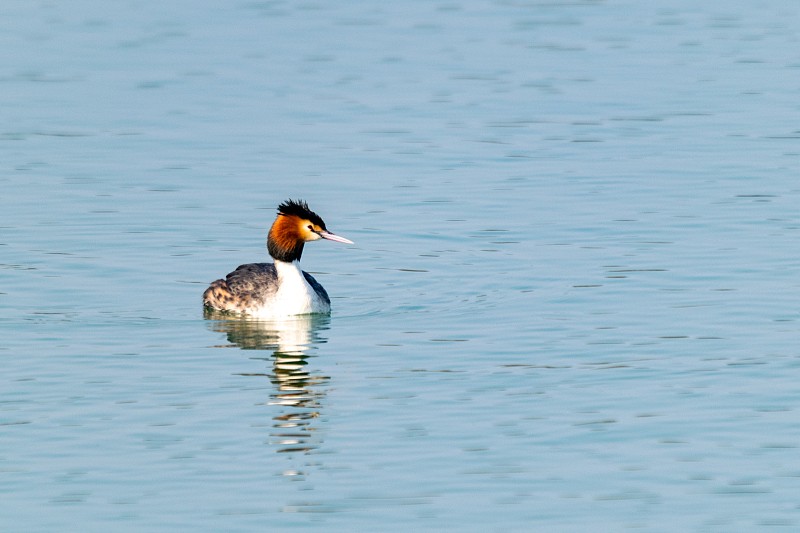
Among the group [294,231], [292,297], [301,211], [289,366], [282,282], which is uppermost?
[301,211]

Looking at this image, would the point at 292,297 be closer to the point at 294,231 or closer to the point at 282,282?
the point at 282,282

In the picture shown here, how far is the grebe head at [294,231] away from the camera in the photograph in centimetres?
2244

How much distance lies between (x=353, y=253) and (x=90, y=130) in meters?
9.03

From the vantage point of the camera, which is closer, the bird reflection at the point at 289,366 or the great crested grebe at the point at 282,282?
the bird reflection at the point at 289,366

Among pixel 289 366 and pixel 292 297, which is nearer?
pixel 289 366

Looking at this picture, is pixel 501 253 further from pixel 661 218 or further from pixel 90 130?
pixel 90 130

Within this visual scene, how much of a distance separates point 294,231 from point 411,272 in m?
1.90

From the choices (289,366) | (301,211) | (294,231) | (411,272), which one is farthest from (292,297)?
(289,366)

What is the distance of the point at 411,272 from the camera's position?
23.7 metres

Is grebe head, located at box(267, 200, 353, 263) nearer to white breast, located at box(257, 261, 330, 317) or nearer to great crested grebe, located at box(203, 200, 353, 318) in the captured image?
great crested grebe, located at box(203, 200, 353, 318)

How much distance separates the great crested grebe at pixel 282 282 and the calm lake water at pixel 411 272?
0.37m

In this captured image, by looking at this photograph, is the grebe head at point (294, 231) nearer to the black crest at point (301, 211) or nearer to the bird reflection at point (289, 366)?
the black crest at point (301, 211)

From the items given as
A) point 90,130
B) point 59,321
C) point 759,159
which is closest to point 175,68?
point 90,130

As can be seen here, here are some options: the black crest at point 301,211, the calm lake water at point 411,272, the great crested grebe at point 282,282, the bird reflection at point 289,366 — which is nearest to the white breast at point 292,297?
the great crested grebe at point 282,282
